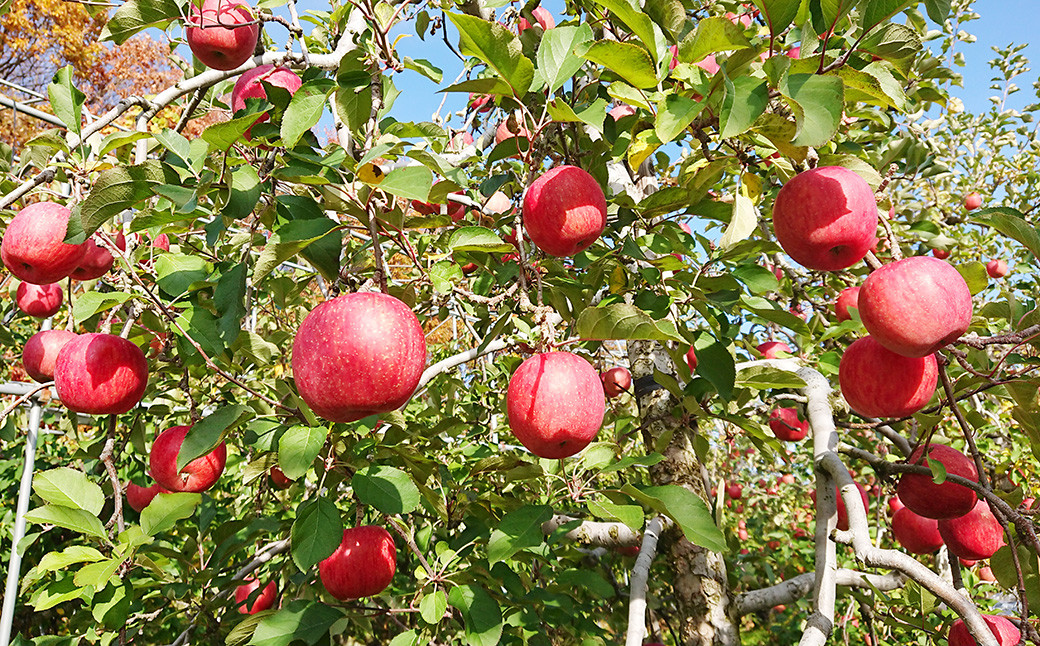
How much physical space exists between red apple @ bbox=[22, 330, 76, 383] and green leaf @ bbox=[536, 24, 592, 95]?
1.87 meters

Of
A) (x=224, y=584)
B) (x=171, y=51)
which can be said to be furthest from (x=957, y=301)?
(x=171, y=51)

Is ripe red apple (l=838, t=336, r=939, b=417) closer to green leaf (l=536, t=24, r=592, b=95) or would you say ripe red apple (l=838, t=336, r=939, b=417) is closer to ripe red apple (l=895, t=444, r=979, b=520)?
ripe red apple (l=895, t=444, r=979, b=520)

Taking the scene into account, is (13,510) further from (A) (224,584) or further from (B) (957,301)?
(B) (957,301)

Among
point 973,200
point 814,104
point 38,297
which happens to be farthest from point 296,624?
point 973,200

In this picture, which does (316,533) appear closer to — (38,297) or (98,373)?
(98,373)

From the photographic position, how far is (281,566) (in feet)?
7.87

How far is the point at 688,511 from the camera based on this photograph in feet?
4.27

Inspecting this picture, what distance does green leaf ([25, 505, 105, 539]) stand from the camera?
157cm

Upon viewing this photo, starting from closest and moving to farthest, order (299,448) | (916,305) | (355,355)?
(355,355) → (916,305) → (299,448)

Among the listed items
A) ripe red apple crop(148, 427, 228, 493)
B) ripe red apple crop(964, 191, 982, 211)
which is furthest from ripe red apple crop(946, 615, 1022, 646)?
ripe red apple crop(964, 191, 982, 211)

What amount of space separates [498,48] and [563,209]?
0.32 metres

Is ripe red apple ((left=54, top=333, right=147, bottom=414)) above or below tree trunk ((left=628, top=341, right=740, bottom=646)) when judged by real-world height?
above

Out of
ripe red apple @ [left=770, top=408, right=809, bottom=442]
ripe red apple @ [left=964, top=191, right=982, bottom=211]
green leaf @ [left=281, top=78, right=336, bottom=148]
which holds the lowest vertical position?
ripe red apple @ [left=964, top=191, right=982, bottom=211]

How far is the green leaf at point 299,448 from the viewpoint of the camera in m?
1.24
